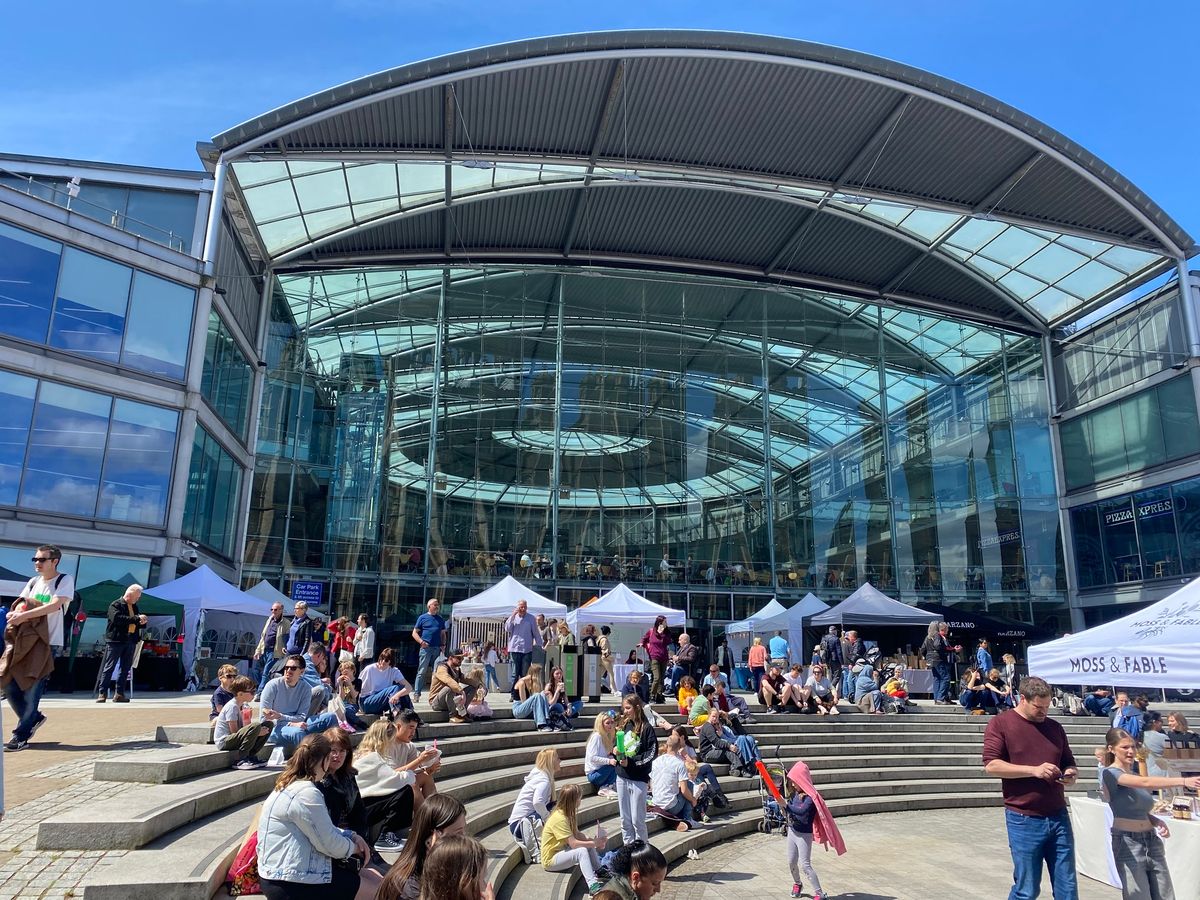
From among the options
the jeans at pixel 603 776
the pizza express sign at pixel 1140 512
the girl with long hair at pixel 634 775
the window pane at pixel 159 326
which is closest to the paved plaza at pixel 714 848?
the girl with long hair at pixel 634 775

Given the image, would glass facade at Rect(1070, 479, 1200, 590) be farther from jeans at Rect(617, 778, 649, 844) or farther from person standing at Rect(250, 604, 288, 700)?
person standing at Rect(250, 604, 288, 700)

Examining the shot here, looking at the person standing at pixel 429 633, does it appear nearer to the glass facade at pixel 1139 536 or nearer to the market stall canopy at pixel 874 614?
the market stall canopy at pixel 874 614

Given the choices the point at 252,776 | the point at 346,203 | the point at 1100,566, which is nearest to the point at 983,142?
the point at 1100,566

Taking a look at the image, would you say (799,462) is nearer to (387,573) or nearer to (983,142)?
(983,142)

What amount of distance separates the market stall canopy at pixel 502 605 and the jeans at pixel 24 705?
36.6 feet

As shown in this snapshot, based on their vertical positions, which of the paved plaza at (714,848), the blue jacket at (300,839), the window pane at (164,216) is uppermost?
the window pane at (164,216)

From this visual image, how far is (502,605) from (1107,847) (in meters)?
12.4

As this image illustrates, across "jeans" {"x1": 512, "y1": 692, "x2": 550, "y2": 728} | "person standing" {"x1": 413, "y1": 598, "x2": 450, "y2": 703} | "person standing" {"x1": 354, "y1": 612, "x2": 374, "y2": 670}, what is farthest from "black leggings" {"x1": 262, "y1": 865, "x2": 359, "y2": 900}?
"person standing" {"x1": 354, "y1": 612, "x2": 374, "y2": 670}

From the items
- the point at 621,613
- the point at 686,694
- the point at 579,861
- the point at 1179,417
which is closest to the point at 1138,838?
the point at 579,861

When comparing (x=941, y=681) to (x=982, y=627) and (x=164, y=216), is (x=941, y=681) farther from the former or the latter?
(x=164, y=216)

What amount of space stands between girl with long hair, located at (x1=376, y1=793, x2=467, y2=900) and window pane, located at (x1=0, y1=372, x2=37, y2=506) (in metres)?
18.9

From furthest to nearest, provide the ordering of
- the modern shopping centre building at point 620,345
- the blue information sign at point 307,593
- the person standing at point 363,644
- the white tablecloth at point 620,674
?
the blue information sign at point 307,593 < the modern shopping centre building at point 620,345 < the white tablecloth at point 620,674 < the person standing at point 363,644

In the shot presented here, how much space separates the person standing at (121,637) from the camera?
12555 mm

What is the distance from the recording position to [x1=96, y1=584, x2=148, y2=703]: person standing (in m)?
12.6
